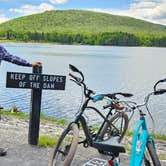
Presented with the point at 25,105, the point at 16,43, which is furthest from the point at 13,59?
the point at 16,43

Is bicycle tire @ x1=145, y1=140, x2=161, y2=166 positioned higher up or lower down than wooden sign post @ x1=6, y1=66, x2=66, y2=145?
lower down

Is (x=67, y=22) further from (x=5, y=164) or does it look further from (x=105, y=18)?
(x=5, y=164)

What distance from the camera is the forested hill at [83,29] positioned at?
420 ft

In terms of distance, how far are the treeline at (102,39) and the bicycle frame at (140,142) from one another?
11950 centimetres

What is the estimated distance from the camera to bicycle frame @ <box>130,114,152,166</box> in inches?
164

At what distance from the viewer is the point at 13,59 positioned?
5781mm

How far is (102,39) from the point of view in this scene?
5281 inches

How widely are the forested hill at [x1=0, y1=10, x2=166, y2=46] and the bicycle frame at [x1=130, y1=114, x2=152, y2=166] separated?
113 metres

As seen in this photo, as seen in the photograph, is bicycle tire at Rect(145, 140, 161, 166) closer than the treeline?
Yes

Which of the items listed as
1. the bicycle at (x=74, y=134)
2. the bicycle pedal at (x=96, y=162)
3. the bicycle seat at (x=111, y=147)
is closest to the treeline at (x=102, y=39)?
the bicycle pedal at (x=96, y=162)

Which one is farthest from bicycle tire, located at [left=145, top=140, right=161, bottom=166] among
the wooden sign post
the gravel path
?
the wooden sign post

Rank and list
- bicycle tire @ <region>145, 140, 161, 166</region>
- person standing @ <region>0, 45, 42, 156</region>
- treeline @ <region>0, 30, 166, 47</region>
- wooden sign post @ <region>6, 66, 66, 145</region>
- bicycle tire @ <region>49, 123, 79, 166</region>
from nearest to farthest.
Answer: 1. bicycle tire @ <region>145, 140, 161, 166</region>
2. bicycle tire @ <region>49, 123, 79, 166</region>
3. person standing @ <region>0, 45, 42, 156</region>
4. wooden sign post @ <region>6, 66, 66, 145</region>
5. treeline @ <region>0, 30, 166, 47</region>

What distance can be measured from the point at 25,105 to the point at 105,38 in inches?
4619

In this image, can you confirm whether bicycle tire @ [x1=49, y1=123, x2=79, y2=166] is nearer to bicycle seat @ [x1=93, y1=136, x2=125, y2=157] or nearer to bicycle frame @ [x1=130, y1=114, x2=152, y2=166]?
bicycle seat @ [x1=93, y1=136, x2=125, y2=157]
